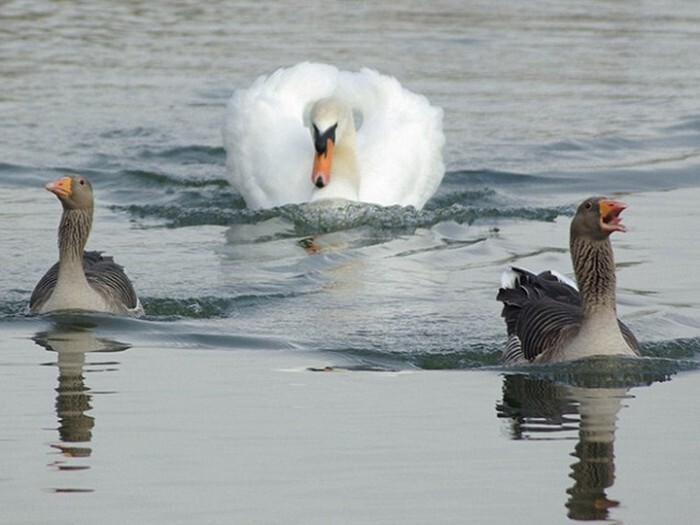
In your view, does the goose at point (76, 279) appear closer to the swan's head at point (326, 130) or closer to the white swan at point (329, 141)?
the swan's head at point (326, 130)

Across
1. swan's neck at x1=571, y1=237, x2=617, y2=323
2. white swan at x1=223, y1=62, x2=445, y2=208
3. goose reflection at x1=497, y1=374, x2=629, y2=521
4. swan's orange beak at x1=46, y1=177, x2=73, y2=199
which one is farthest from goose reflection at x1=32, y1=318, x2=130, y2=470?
white swan at x1=223, y1=62, x2=445, y2=208

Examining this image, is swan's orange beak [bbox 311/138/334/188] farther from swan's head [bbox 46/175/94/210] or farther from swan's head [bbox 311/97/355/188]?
swan's head [bbox 46/175/94/210]

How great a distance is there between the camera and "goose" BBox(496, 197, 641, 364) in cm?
1065

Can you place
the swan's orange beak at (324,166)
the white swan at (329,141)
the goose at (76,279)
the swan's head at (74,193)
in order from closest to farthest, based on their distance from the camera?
the goose at (76,279) → the swan's head at (74,193) → the swan's orange beak at (324,166) → the white swan at (329,141)

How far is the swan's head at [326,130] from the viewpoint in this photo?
16.7 meters

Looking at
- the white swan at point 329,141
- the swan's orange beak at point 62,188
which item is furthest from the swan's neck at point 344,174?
the swan's orange beak at point 62,188

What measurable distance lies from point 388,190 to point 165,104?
5713mm

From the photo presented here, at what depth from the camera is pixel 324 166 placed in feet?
54.6

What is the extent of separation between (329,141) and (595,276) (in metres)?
6.21

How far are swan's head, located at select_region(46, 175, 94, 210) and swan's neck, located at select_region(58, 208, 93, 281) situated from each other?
0.05m

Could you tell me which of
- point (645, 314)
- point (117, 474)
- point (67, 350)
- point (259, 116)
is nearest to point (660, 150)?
point (259, 116)

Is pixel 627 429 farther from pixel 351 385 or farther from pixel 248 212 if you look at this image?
pixel 248 212

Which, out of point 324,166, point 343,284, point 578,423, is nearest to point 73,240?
point 343,284

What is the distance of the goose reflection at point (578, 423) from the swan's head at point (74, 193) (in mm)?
3816
